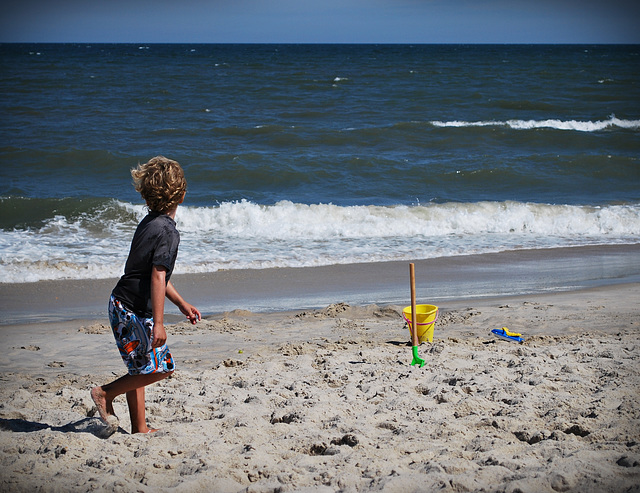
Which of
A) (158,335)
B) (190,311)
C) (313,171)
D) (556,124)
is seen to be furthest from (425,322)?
(556,124)

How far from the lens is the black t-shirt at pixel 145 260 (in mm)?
3053

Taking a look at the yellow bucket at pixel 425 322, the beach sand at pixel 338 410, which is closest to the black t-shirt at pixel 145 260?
the beach sand at pixel 338 410

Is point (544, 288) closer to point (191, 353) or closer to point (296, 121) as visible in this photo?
point (191, 353)

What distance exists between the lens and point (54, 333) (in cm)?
575

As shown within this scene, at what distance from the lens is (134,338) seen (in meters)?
3.12

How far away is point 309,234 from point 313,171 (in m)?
5.12

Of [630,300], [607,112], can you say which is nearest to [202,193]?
[630,300]

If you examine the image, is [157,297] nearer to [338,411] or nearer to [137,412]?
[137,412]

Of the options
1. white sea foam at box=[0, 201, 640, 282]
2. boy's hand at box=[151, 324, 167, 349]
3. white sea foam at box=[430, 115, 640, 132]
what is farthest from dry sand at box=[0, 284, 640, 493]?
white sea foam at box=[430, 115, 640, 132]

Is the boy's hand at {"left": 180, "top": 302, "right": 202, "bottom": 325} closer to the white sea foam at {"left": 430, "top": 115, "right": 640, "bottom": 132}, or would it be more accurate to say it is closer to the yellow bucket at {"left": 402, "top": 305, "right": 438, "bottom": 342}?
the yellow bucket at {"left": 402, "top": 305, "right": 438, "bottom": 342}

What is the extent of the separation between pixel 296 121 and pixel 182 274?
47.2 ft

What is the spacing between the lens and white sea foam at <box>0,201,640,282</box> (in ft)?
27.6

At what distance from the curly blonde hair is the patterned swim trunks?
0.55 meters

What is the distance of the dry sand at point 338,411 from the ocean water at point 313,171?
321cm
